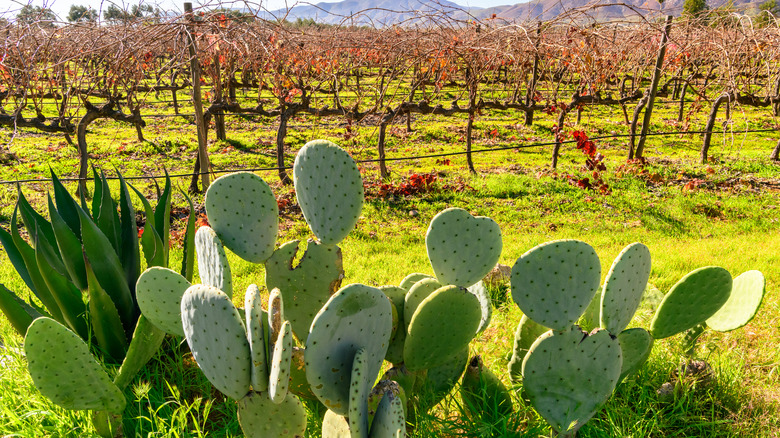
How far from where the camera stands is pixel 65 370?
1628 millimetres

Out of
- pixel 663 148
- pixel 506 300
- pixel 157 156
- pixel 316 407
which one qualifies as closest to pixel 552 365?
pixel 316 407

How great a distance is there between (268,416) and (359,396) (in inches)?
15.7

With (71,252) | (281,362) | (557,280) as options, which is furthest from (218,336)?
(71,252)

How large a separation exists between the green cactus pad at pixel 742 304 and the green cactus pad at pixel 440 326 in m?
1.14

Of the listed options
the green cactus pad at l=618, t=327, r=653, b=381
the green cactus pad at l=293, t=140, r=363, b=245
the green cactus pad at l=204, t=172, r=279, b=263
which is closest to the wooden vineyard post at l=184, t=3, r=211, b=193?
the green cactus pad at l=204, t=172, r=279, b=263

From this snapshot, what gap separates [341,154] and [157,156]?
305 inches

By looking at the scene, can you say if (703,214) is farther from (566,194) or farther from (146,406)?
(146,406)

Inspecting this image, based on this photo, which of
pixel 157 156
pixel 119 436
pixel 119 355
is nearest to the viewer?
pixel 119 436

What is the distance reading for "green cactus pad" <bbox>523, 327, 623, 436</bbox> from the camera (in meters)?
Result: 1.72

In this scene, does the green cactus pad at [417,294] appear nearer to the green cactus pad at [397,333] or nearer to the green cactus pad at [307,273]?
the green cactus pad at [397,333]

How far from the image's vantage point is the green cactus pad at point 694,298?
73.1 inches

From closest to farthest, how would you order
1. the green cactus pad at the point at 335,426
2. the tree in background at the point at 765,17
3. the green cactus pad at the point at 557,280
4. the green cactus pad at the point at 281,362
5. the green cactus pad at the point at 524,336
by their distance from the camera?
1. the green cactus pad at the point at 281,362
2. the green cactus pad at the point at 335,426
3. the green cactus pad at the point at 557,280
4. the green cactus pad at the point at 524,336
5. the tree in background at the point at 765,17

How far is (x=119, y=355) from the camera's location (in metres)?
2.37

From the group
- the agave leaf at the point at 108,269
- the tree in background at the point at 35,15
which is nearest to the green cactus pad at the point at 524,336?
the agave leaf at the point at 108,269
